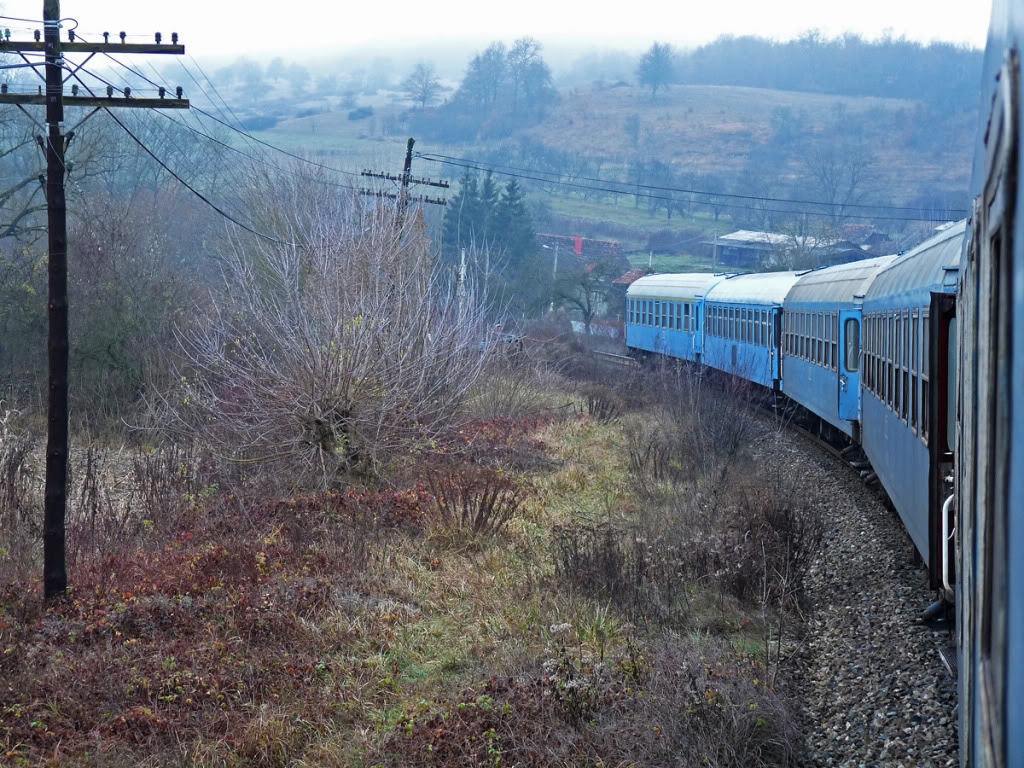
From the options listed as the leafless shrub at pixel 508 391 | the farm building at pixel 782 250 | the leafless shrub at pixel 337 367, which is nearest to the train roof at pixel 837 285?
the leafless shrub at pixel 337 367

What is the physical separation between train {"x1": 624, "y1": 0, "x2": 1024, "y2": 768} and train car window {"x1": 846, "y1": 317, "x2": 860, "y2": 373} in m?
0.03

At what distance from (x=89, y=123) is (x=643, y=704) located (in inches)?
1182

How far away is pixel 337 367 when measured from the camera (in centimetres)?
1505

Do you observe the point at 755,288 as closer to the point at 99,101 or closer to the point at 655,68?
the point at 99,101

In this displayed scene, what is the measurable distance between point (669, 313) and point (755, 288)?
635 cm

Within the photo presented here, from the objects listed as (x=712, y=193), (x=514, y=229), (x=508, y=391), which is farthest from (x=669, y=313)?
(x=712, y=193)

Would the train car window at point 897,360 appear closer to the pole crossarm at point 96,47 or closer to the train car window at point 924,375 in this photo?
the train car window at point 924,375

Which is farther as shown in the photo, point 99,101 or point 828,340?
point 828,340

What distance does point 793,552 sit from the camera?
31.3 feet

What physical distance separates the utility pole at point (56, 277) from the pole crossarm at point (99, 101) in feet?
0.05

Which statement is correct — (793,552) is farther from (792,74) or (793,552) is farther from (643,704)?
(792,74)

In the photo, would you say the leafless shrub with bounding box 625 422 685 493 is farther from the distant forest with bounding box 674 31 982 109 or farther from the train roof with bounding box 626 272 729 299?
the distant forest with bounding box 674 31 982 109

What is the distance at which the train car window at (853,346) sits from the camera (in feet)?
45.3

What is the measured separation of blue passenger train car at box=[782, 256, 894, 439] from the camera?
1398 cm
